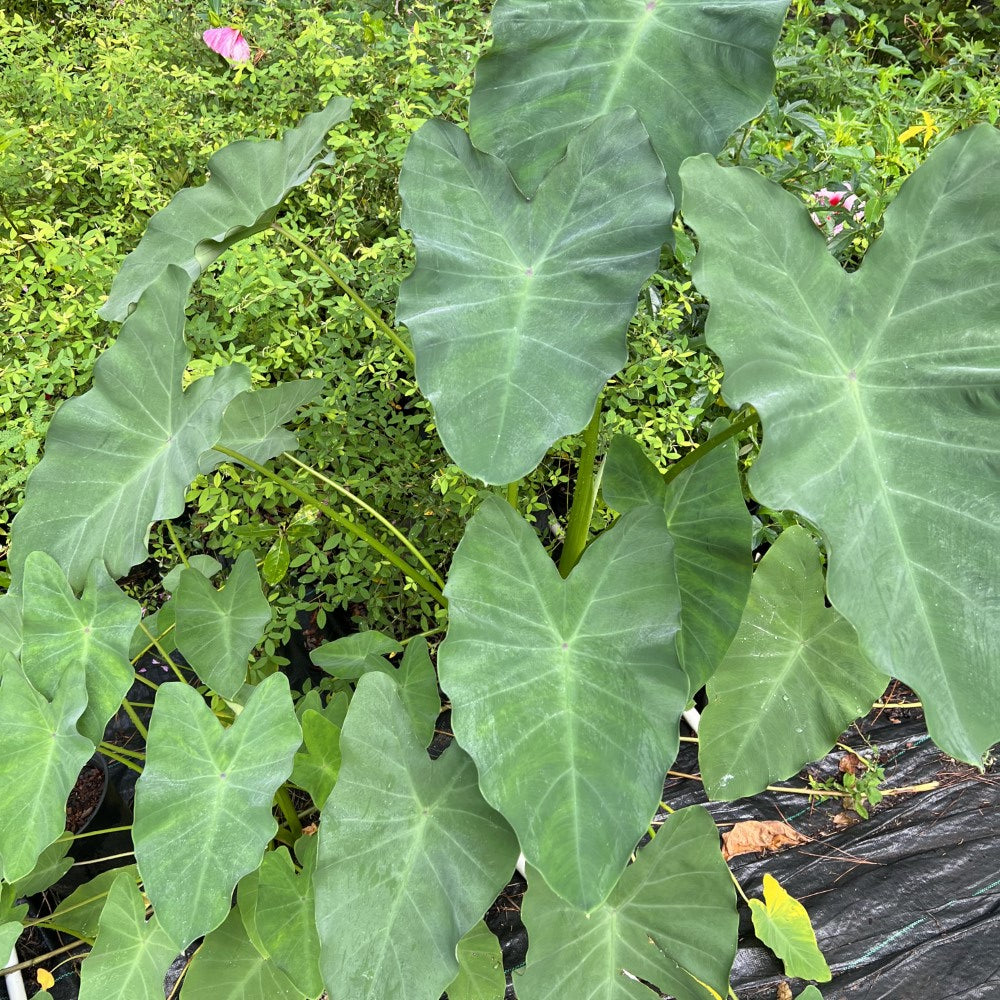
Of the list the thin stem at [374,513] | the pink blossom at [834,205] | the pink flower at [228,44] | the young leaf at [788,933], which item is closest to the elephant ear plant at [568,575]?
the thin stem at [374,513]

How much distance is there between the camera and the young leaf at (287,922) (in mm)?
1033

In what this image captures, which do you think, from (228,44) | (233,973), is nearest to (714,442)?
(233,973)

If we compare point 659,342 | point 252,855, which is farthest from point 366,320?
point 252,855

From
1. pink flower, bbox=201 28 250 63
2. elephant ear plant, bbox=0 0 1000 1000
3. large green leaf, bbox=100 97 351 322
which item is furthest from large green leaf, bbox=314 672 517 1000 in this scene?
pink flower, bbox=201 28 250 63

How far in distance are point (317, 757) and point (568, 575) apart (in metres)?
0.41

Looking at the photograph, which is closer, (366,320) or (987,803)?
(987,803)

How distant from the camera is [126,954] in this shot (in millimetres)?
1100

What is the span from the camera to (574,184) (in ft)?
3.17

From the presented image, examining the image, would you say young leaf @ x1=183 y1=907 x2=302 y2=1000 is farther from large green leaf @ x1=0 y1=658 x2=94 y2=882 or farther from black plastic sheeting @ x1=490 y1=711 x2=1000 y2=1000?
black plastic sheeting @ x1=490 y1=711 x2=1000 y2=1000

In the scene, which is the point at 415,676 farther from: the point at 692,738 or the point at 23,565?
the point at 692,738

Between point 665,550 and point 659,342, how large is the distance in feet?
2.65

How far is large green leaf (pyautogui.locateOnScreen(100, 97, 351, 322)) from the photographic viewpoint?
1.25 metres

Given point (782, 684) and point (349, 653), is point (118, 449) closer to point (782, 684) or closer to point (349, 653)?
point (349, 653)

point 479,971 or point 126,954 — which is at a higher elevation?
point 126,954
